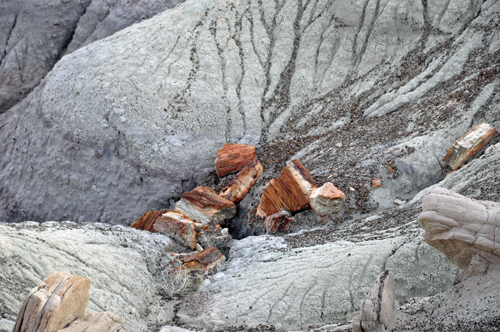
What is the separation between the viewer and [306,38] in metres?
20.6

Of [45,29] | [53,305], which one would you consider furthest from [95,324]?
[45,29]

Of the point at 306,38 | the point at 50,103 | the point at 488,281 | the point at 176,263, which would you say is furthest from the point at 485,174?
the point at 50,103

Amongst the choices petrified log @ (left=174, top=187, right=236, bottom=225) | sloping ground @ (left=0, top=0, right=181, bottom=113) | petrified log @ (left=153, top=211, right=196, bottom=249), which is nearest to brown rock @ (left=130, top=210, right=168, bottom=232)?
petrified log @ (left=174, top=187, right=236, bottom=225)

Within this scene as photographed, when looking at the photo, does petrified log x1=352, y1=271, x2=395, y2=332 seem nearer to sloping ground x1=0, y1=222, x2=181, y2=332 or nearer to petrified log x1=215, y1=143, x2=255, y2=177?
sloping ground x1=0, y1=222, x2=181, y2=332

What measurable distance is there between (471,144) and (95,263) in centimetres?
1073

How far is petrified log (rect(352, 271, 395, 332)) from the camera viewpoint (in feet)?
21.4

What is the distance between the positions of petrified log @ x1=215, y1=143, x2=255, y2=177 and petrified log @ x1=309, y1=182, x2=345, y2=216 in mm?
4165

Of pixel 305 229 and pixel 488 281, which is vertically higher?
pixel 488 281

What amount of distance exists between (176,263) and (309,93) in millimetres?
10452

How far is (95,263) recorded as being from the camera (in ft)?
34.9

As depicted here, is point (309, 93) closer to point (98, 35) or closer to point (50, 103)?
point (50, 103)

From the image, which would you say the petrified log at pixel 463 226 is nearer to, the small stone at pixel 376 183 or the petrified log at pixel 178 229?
the small stone at pixel 376 183

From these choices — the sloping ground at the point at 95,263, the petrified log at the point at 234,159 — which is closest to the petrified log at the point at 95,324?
the sloping ground at the point at 95,263

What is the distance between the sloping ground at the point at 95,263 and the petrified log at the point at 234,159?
4.83m
